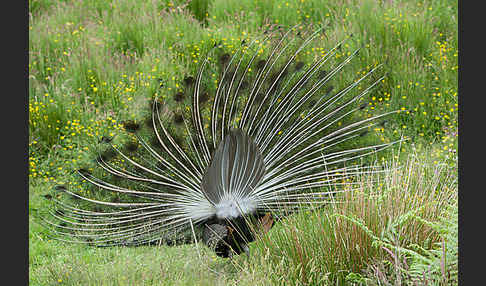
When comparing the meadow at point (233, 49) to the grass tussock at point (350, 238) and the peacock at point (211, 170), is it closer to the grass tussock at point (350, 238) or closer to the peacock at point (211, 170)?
the grass tussock at point (350, 238)

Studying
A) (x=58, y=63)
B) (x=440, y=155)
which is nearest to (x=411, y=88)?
(x=440, y=155)

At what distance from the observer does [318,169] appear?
6.25 m

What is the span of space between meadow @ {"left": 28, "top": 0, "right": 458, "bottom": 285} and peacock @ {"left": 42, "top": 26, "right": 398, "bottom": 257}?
0.90ft

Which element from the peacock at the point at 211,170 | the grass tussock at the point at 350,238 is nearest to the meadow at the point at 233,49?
the grass tussock at the point at 350,238

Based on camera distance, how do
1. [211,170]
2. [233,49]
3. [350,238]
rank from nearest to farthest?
[350,238], [211,170], [233,49]

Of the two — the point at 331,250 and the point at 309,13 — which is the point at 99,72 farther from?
the point at 331,250

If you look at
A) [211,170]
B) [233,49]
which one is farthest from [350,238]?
[233,49]

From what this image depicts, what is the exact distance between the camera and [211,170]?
5363 millimetres

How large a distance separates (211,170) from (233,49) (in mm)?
4182

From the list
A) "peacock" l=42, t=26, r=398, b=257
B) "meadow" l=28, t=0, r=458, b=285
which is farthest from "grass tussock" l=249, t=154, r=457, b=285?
"peacock" l=42, t=26, r=398, b=257

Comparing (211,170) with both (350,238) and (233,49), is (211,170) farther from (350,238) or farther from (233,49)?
(233,49)

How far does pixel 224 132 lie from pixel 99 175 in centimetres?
135

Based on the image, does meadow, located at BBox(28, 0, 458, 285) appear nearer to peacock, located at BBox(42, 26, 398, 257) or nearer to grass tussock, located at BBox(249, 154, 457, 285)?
grass tussock, located at BBox(249, 154, 457, 285)

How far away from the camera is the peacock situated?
559 cm
